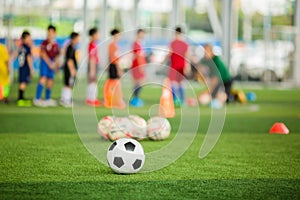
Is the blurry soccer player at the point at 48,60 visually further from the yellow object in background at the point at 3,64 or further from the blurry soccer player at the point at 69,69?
the yellow object in background at the point at 3,64

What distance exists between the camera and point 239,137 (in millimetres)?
13523

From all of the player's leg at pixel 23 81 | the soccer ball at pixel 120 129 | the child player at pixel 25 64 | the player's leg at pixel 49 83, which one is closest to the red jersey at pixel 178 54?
the player's leg at pixel 49 83

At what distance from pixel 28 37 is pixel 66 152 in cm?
979

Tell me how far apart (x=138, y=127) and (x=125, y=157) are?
3.35 m

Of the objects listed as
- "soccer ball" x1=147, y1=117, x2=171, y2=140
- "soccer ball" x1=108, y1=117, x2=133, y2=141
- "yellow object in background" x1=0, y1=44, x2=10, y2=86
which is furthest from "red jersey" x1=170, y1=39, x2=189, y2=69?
"soccer ball" x1=108, y1=117, x2=133, y2=141

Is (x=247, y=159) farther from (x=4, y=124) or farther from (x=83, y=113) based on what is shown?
(x=83, y=113)

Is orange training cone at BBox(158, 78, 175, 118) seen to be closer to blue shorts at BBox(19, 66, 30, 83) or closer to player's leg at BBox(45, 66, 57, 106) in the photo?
player's leg at BBox(45, 66, 57, 106)

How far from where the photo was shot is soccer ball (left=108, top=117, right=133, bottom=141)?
11.6 meters

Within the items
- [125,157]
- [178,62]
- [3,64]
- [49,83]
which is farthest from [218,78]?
[125,157]

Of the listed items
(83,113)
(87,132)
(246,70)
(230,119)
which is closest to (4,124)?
(87,132)

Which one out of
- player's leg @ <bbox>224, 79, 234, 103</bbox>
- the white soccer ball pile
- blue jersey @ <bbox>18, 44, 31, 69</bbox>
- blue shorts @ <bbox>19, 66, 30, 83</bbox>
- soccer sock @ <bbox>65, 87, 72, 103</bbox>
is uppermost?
blue jersey @ <bbox>18, 44, 31, 69</bbox>

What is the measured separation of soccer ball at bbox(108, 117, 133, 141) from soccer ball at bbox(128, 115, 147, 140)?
0.06 metres

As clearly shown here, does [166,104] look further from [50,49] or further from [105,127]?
[105,127]

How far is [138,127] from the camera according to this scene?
1191cm
